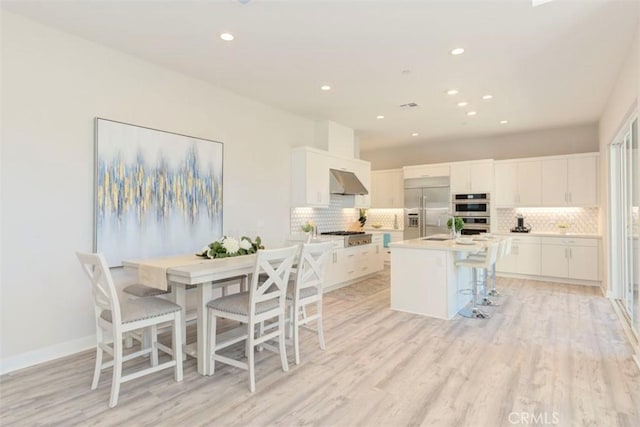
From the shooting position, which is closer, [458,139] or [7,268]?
[7,268]

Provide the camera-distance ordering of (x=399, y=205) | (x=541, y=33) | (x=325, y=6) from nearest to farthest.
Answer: (x=325, y=6), (x=541, y=33), (x=399, y=205)

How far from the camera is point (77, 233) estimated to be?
324 centimetres

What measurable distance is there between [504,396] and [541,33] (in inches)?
118

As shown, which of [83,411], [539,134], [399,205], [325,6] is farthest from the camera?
[399,205]

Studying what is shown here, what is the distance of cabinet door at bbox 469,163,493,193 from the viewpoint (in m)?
7.02

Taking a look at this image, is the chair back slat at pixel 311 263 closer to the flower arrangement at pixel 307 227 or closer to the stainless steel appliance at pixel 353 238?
the flower arrangement at pixel 307 227

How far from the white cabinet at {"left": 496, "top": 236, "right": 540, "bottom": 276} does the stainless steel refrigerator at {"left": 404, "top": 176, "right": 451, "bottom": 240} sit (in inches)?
50.5

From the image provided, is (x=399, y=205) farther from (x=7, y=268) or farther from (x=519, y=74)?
(x=7, y=268)

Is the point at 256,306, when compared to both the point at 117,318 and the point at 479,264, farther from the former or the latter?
Answer: the point at 479,264

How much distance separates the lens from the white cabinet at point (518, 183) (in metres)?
6.66

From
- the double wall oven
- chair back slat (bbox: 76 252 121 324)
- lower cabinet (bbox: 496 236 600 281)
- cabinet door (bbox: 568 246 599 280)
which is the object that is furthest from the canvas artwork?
cabinet door (bbox: 568 246 599 280)

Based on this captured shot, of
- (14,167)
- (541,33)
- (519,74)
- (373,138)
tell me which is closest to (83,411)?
(14,167)

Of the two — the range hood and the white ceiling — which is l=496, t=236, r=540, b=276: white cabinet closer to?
the white ceiling

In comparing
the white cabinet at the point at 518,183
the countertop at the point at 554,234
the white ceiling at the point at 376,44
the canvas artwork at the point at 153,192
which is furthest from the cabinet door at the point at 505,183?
the canvas artwork at the point at 153,192
